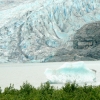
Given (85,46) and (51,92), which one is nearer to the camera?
(51,92)

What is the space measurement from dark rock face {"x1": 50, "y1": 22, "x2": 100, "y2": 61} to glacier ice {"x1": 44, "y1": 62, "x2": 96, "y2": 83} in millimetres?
21270

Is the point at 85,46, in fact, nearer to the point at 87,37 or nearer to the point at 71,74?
the point at 87,37

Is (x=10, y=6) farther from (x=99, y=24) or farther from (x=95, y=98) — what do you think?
(x=95, y=98)

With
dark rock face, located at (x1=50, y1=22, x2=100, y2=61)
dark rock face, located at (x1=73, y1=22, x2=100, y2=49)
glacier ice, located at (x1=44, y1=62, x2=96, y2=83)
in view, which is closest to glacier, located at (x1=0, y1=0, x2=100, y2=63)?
dark rock face, located at (x1=50, y1=22, x2=100, y2=61)

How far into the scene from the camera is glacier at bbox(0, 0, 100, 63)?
113ft

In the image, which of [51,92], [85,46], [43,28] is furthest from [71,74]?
[85,46]

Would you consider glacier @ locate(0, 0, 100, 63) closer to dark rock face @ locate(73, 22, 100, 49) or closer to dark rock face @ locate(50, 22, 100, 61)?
dark rock face @ locate(50, 22, 100, 61)

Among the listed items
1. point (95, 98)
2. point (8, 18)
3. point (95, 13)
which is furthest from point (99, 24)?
point (95, 98)

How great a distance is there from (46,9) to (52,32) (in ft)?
10.3

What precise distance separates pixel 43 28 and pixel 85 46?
6.52 m

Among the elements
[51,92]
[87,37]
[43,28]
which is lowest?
[51,92]

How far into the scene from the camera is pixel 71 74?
13359mm

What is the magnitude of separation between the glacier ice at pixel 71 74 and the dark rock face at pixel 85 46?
21.3m

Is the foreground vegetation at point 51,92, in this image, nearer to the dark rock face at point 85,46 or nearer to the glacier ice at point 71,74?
the glacier ice at point 71,74
